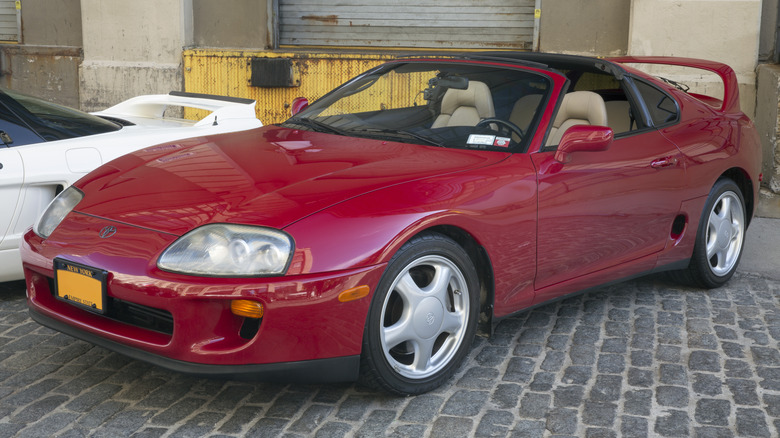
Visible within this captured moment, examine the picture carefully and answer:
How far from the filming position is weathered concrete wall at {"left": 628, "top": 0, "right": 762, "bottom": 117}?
8492 millimetres

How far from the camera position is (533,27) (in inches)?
378

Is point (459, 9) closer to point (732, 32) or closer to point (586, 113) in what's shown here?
point (732, 32)

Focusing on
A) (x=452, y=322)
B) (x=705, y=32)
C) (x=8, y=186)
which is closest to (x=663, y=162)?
(x=452, y=322)

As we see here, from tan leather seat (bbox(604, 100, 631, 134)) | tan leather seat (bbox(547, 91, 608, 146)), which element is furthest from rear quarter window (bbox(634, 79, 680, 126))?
tan leather seat (bbox(547, 91, 608, 146))

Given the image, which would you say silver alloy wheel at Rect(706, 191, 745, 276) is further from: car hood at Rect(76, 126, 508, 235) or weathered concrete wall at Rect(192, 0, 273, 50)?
weathered concrete wall at Rect(192, 0, 273, 50)

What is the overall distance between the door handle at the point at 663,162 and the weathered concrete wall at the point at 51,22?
309 inches

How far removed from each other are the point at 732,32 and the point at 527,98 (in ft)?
16.9

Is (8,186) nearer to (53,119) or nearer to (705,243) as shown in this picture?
(53,119)

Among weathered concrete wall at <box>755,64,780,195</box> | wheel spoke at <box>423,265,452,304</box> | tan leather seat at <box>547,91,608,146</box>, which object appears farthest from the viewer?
weathered concrete wall at <box>755,64,780,195</box>

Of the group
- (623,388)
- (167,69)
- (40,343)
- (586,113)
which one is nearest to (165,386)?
(40,343)

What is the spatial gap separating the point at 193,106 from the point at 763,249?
3972 millimetres

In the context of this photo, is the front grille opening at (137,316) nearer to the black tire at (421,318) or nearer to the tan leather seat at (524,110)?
the black tire at (421,318)

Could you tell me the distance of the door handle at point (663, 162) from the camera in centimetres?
452

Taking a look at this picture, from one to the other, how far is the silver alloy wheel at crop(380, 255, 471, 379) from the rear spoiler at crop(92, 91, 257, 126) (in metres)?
2.38
